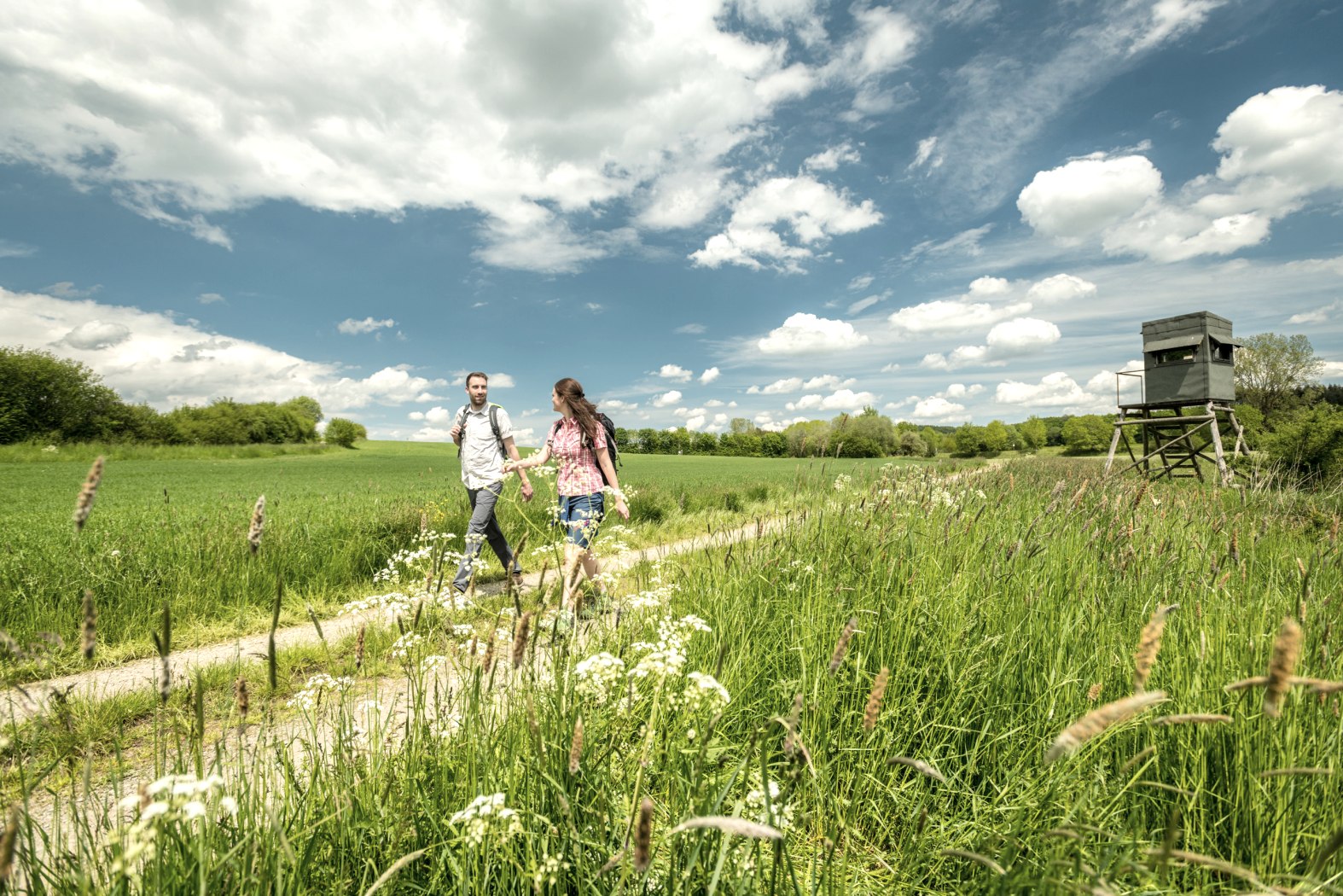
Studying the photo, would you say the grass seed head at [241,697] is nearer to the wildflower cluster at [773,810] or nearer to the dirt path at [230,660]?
the dirt path at [230,660]

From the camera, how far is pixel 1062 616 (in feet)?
11.8

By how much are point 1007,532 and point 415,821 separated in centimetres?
545

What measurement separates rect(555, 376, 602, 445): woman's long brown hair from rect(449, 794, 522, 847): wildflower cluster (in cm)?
577

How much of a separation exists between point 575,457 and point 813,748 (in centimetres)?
535

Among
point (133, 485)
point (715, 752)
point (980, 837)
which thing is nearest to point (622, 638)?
point (715, 752)

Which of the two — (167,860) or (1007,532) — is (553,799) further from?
(1007,532)

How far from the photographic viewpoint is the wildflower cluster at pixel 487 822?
1785 millimetres

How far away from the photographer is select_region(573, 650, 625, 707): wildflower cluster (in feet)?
8.19

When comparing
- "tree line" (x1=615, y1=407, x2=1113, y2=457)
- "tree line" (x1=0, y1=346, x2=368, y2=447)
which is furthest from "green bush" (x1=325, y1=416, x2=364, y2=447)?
"tree line" (x1=615, y1=407, x2=1113, y2=457)

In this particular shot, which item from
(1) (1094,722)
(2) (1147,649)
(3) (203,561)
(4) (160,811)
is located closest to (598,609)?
(4) (160,811)

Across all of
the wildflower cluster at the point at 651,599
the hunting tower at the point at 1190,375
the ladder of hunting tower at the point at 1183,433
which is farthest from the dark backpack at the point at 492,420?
the hunting tower at the point at 1190,375

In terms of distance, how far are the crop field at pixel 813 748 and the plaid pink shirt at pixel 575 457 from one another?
254 centimetres

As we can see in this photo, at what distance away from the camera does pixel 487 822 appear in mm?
1914

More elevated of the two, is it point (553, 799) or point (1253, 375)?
point (1253, 375)
